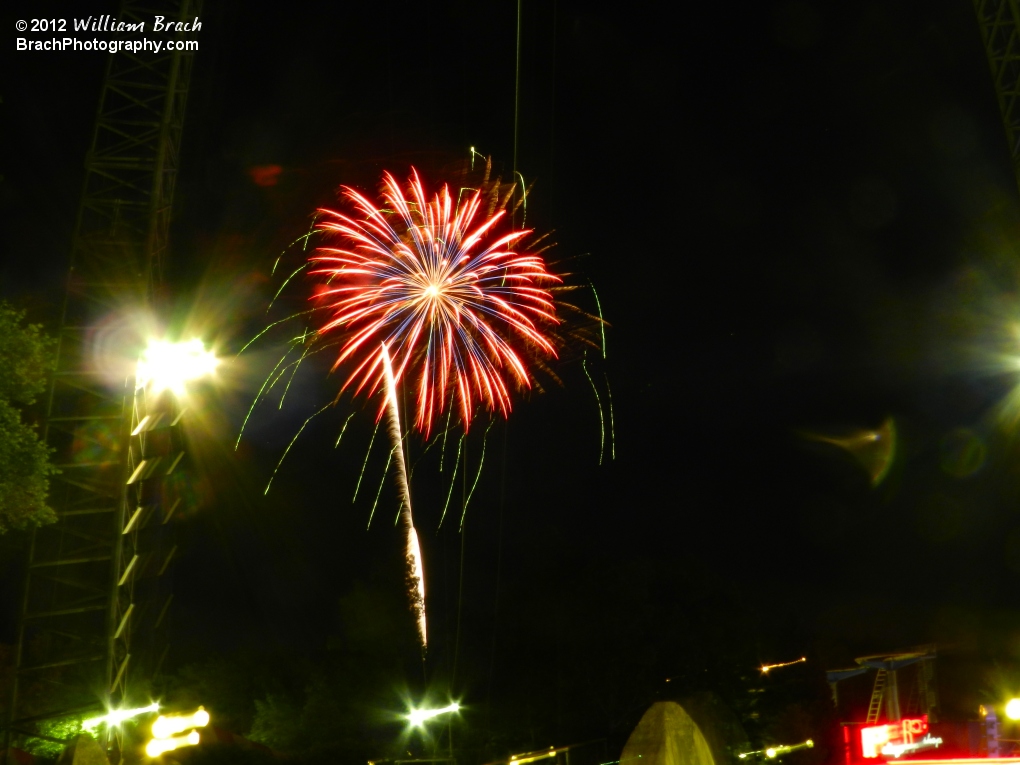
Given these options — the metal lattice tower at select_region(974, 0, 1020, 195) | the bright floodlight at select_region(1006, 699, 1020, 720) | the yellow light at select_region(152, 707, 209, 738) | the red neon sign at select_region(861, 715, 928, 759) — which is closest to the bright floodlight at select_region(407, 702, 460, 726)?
the red neon sign at select_region(861, 715, 928, 759)

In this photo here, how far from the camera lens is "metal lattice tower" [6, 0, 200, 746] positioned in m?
15.1

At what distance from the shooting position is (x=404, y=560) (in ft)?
124

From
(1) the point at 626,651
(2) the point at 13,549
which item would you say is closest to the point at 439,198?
(2) the point at 13,549

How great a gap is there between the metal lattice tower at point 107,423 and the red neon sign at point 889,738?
595 inches

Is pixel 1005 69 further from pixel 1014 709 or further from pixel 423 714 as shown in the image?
pixel 423 714

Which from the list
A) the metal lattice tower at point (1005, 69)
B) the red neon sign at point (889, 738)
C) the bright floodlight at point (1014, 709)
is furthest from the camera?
the bright floodlight at point (1014, 709)

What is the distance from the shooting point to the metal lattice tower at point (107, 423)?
49.5 feet

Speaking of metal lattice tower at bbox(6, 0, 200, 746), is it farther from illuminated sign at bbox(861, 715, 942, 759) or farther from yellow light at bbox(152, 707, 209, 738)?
illuminated sign at bbox(861, 715, 942, 759)

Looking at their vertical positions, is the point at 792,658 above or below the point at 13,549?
above

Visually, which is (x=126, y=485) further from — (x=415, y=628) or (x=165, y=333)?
(x=415, y=628)

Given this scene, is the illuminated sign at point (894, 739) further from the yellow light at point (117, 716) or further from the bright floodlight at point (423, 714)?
the yellow light at point (117, 716)

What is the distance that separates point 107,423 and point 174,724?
5.15m

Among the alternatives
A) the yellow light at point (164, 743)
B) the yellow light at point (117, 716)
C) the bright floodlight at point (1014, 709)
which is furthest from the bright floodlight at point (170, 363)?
the bright floodlight at point (1014, 709)

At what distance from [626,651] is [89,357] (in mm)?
23214
